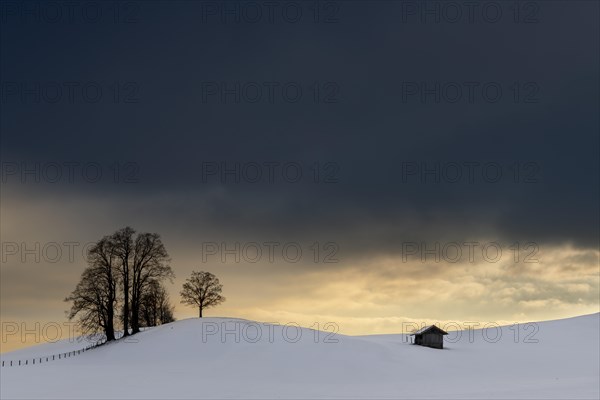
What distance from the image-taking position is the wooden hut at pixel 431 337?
7644cm

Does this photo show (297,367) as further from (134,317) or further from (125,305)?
(125,305)

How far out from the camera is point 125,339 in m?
71.8

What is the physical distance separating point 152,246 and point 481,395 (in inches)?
1887

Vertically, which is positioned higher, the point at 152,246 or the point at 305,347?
the point at 152,246

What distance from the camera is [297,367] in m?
58.9

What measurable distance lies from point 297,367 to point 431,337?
23831mm

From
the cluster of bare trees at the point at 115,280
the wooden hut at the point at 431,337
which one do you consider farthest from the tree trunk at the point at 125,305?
the wooden hut at the point at 431,337

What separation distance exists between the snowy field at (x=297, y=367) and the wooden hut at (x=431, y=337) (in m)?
1.79

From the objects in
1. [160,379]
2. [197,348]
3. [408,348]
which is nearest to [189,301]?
[197,348]

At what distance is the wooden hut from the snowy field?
179cm

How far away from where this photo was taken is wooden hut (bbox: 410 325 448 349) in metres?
76.4

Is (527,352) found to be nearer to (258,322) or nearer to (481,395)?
(258,322)

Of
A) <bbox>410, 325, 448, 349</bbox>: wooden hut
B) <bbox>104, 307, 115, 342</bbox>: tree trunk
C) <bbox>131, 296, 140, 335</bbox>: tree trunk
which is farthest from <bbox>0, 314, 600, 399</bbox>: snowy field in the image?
<bbox>104, 307, 115, 342</bbox>: tree trunk

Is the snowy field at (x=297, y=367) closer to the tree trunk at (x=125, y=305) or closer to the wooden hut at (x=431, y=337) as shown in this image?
the wooden hut at (x=431, y=337)
